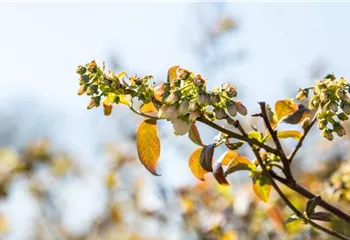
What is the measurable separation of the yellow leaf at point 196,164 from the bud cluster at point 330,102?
0.74 feet

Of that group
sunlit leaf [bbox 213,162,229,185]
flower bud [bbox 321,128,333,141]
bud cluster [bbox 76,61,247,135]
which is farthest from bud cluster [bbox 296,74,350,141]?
sunlit leaf [bbox 213,162,229,185]

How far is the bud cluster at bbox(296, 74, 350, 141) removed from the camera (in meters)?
0.87

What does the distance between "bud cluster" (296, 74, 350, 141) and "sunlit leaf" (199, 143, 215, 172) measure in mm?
169

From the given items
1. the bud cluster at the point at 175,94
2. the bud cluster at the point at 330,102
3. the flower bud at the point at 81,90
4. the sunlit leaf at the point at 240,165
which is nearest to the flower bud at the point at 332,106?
the bud cluster at the point at 330,102

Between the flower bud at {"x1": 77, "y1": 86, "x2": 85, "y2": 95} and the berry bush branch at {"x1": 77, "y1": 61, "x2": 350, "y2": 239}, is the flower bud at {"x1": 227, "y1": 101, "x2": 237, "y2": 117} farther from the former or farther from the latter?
the flower bud at {"x1": 77, "y1": 86, "x2": 85, "y2": 95}

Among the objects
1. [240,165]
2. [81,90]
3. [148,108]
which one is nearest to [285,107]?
[240,165]

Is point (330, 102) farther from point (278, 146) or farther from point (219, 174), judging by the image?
point (219, 174)

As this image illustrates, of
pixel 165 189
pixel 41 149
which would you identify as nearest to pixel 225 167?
pixel 165 189

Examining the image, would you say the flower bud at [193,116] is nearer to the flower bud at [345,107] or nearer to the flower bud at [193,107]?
the flower bud at [193,107]

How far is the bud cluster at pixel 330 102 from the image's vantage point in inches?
34.2

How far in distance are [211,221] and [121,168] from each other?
4.49 ft

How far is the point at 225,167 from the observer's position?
114 cm

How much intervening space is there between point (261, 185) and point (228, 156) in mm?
79

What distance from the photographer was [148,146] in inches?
39.5
